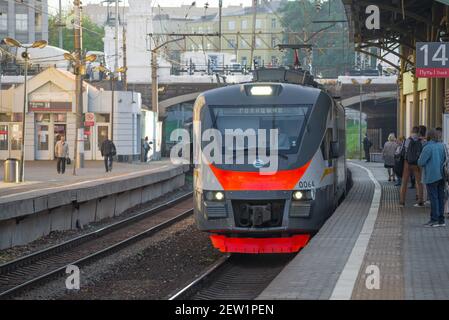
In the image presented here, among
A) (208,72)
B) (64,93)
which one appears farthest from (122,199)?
(208,72)

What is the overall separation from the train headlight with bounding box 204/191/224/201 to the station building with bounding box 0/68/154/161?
1369 inches

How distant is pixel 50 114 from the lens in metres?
49.9

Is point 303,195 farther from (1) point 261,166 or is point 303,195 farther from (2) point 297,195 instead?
(1) point 261,166

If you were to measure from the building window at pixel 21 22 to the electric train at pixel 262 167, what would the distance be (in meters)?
87.8

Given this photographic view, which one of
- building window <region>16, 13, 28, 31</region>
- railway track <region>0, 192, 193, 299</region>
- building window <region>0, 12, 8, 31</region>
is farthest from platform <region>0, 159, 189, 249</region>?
building window <region>0, 12, 8, 31</region>

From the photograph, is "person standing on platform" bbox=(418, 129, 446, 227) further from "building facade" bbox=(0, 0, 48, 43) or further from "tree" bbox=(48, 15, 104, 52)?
"tree" bbox=(48, 15, 104, 52)

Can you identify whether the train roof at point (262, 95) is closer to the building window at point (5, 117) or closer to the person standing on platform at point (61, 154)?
the person standing on platform at point (61, 154)

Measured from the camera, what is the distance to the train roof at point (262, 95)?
1430 centimetres

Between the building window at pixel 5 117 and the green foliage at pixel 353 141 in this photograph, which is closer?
the building window at pixel 5 117

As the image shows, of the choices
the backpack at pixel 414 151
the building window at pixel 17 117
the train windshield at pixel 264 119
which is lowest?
the backpack at pixel 414 151

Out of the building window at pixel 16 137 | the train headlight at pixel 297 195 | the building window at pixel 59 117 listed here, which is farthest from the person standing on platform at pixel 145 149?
the train headlight at pixel 297 195

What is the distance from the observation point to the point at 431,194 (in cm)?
1469

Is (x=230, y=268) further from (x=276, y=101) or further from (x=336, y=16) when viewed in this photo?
(x=336, y=16)

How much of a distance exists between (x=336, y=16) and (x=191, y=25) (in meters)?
31.3
